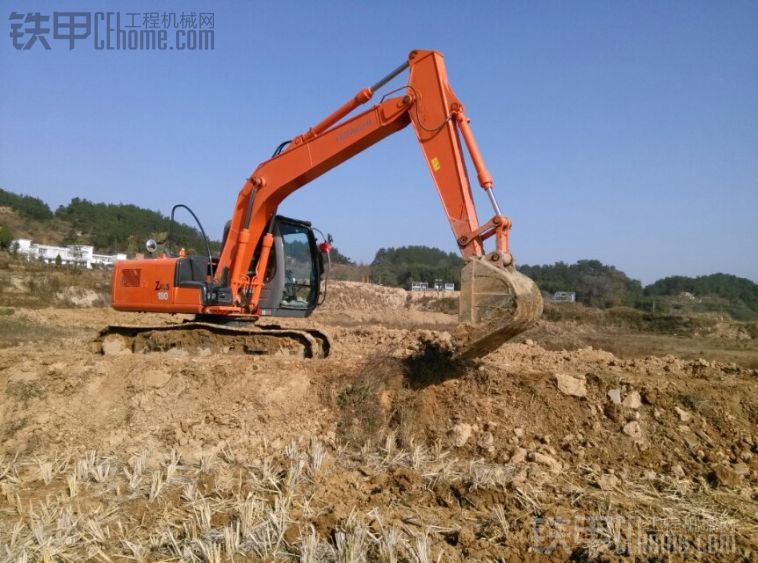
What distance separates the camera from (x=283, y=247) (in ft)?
28.0

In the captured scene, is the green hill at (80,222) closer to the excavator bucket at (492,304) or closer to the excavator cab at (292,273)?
the excavator cab at (292,273)

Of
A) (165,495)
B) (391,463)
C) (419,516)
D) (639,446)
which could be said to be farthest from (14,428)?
(639,446)

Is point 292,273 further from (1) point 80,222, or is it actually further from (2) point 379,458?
(1) point 80,222

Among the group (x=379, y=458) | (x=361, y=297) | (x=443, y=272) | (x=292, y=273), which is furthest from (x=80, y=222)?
(x=379, y=458)

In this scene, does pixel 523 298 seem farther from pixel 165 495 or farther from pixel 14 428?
pixel 14 428

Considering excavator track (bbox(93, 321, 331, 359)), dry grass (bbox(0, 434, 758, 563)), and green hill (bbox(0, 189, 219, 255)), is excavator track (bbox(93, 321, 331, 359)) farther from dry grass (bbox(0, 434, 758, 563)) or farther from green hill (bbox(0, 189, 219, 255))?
green hill (bbox(0, 189, 219, 255))

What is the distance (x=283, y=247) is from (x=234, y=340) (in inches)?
60.7

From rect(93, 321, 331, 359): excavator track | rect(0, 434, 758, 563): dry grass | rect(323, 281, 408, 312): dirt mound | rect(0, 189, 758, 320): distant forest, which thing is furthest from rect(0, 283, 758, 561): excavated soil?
rect(323, 281, 408, 312): dirt mound

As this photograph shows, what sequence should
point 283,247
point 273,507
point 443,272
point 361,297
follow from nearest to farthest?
point 273,507 < point 283,247 < point 361,297 < point 443,272

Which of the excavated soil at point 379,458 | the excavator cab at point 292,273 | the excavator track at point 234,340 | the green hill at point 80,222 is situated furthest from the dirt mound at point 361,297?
the green hill at point 80,222

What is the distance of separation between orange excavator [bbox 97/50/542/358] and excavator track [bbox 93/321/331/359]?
0.01 m

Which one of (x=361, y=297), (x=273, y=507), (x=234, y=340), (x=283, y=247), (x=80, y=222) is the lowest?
(x=273, y=507)

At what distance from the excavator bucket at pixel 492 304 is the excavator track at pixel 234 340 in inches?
123

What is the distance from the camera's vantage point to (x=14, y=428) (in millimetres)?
5883
